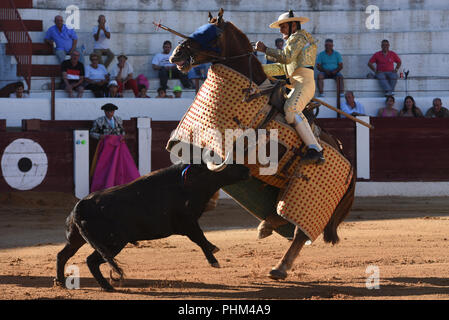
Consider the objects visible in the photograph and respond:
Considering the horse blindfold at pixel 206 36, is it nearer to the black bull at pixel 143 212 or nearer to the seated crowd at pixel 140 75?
the black bull at pixel 143 212

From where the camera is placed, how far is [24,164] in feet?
31.7

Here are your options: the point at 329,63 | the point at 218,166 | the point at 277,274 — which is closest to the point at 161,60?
the point at 329,63

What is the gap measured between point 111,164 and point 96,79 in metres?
1.47

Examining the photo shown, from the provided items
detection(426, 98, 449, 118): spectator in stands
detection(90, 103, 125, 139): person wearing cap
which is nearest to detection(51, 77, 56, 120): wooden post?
detection(90, 103, 125, 139): person wearing cap

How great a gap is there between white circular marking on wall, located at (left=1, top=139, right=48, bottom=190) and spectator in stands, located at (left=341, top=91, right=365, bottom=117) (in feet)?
12.7

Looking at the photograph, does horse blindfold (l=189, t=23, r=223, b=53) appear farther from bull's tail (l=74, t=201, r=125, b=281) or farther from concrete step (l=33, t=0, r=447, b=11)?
concrete step (l=33, t=0, r=447, b=11)

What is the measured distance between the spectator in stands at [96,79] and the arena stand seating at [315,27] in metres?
0.77

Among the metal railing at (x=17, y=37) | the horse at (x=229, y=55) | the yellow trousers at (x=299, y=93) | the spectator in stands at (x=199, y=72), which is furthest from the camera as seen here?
the spectator in stands at (x=199, y=72)

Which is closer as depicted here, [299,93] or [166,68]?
[299,93]

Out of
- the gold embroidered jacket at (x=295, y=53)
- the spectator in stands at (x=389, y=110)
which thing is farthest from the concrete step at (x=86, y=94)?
the gold embroidered jacket at (x=295, y=53)

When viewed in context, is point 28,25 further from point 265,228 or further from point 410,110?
point 265,228

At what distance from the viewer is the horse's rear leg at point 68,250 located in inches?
184

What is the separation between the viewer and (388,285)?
479 centimetres

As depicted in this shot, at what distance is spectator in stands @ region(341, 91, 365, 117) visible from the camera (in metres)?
10.4
